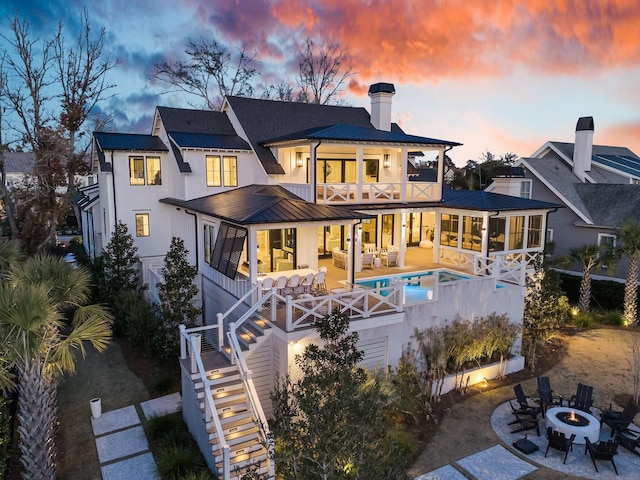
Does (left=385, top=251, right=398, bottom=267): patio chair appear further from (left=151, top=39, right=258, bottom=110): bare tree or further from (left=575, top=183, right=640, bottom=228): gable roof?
(left=151, top=39, right=258, bottom=110): bare tree

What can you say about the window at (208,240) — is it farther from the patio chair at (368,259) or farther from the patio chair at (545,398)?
the patio chair at (545,398)

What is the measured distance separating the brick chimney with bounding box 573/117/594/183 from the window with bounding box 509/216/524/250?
41.9ft

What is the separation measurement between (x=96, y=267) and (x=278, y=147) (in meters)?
10.9

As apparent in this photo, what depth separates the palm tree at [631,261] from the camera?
2030 centimetres

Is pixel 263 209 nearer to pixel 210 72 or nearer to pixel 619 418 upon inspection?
pixel 619 418

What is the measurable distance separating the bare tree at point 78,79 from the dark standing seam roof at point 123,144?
23.2 ft

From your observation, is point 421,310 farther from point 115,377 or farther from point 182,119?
point 182,119

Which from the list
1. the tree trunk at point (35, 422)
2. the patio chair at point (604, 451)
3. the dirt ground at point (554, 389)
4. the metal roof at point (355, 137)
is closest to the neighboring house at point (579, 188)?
the dirt ground at point (554, 389)

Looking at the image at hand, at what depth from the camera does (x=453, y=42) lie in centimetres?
2408

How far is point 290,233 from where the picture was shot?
17156 millimetres

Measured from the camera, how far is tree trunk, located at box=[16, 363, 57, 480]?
8.80 meters

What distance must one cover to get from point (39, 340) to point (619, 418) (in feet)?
48.2

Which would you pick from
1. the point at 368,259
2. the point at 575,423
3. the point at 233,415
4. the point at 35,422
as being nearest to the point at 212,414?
the point at 233,415

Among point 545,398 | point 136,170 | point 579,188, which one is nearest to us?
point 545,398
